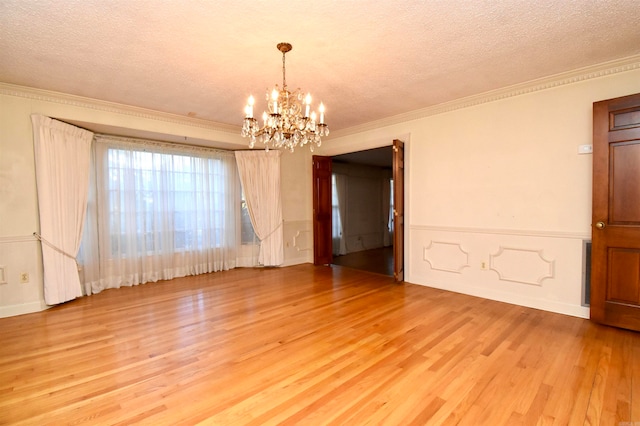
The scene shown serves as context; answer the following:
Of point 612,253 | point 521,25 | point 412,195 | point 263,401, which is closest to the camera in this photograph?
point 263,401

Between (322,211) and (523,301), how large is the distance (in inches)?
146

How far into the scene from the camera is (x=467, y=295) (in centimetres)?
406

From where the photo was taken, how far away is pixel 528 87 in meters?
3.52

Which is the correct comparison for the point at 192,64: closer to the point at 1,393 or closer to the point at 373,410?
the point at 1,393

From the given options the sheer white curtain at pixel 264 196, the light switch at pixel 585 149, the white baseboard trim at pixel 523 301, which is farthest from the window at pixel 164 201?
the light switch at pixel 585 149

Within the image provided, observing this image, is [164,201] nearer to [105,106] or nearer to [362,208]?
[105,106]

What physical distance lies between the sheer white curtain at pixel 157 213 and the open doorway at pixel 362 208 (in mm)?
2631

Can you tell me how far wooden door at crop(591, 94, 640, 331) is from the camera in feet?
9.34

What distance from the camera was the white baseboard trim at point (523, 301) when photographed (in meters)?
3.28

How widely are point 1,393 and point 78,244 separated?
94.2 inches

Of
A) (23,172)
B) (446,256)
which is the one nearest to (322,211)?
(446,256)

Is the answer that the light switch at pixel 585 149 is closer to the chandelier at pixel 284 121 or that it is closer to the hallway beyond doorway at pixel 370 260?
the chandelier at pixel 284 121

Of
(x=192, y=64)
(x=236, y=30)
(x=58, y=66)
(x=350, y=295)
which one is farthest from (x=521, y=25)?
(x=58, y=66)

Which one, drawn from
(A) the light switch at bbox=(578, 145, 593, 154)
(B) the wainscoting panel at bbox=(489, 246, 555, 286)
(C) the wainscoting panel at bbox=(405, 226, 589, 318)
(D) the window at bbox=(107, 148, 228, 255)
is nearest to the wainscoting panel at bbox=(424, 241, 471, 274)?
(C) the wainscoting panel at bbox=(405, 226, 589, 318)
